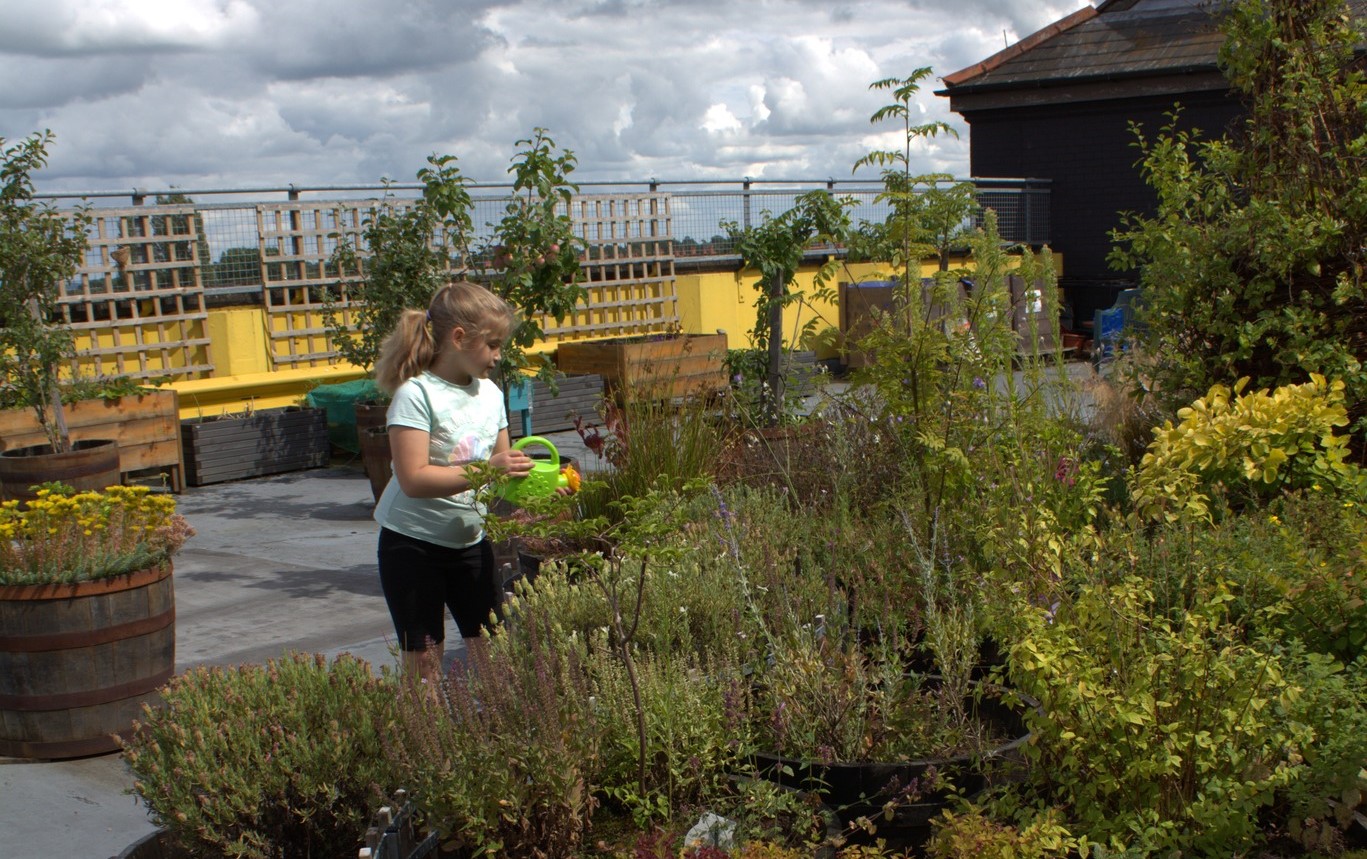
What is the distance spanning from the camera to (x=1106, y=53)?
21.5 meters

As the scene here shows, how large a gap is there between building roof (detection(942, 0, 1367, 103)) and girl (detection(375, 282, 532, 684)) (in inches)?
734

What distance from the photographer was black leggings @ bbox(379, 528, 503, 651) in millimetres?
3805

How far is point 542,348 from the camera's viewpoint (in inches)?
580

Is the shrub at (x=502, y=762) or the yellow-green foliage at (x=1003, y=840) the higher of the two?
the shrub at (x=502, y=762)

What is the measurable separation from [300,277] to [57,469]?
445cm

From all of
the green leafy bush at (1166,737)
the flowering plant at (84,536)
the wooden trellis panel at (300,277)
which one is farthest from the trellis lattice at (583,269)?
the green leafy bush at (1166,737)

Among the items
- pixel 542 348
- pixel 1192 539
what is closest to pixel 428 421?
pixel 1192 539

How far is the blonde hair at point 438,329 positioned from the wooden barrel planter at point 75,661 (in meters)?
1.45

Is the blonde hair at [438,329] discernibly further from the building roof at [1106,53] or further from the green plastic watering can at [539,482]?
the building roof at [1106,53]

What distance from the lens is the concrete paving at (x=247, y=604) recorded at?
158 inches

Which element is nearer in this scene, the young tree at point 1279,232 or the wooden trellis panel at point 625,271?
the young tree at point 1279,232

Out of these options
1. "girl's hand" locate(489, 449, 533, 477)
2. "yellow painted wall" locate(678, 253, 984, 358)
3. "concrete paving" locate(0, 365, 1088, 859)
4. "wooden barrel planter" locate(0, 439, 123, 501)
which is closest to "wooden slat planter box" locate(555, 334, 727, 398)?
"concrete paving" locate(0, 365, 1088, 859)

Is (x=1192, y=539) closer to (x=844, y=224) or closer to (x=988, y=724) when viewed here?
(x=988, y=724)

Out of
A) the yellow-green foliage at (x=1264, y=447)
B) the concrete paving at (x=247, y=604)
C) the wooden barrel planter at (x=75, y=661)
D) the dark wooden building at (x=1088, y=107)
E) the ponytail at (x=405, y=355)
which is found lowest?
the concrete paving at (x=247, y=604)
